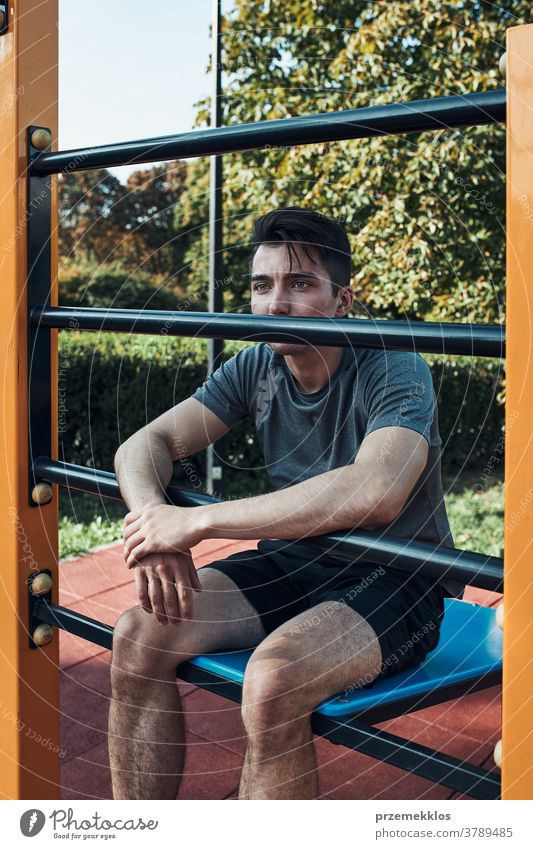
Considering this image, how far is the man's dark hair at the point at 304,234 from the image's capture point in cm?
189

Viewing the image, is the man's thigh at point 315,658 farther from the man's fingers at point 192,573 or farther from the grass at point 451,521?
the grass at point 451,521

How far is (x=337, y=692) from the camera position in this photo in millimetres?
1366

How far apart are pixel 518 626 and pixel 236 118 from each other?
6423 millimetres

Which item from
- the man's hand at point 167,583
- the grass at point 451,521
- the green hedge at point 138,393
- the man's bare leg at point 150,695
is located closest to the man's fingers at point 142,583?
the man's hand at point 167,583

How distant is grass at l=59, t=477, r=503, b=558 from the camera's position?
4.34 m

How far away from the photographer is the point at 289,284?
187 cm

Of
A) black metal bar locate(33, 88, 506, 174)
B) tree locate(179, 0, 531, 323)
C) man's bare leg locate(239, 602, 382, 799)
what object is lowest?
man's bare leg locate(239, 602, 382, 799)

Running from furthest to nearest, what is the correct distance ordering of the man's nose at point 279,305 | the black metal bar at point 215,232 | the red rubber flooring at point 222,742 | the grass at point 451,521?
the black metal bar at point 215,232 → the grass at point 451,521 → the red rubber flooring at point 222,742 → the man's nose at point 279,305

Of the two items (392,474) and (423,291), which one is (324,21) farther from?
(392,474)

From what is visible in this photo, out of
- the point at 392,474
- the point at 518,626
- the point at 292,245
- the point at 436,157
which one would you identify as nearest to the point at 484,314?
the point at 436,157

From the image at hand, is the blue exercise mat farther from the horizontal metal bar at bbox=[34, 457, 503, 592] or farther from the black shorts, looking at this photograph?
the horizontal metal bar at bbox=[34, 457, 503, 592]

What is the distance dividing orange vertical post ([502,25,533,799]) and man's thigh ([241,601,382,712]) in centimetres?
44

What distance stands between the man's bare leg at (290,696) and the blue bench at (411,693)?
3cm

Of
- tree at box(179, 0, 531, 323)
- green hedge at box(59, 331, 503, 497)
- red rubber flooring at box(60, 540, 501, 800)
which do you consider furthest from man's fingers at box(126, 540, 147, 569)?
tree at box(179, 0, 531, 323)
